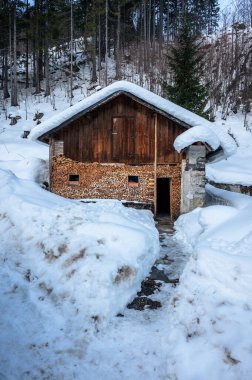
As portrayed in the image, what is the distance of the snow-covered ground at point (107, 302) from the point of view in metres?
3.92

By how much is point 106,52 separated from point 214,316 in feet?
108

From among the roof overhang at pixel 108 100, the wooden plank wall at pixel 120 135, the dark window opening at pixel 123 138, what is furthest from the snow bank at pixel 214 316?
the dark window opening at pixel 123 138

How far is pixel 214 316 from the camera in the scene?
417 cm

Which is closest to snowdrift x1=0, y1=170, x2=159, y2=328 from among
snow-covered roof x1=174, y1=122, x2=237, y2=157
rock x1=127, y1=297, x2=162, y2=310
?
rock x1=127, y1=297, x2=162, y2=310

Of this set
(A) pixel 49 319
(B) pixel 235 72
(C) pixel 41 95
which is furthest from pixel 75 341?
(B) pixel 235 72

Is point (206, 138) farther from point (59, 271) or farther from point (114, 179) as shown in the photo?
point (59, 271)

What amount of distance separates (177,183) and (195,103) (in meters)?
8.90

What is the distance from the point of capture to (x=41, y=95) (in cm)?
3075

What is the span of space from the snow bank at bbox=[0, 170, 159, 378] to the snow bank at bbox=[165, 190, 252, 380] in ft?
3.98

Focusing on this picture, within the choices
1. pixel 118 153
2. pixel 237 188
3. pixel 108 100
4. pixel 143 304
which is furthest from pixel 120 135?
pixel 237 188

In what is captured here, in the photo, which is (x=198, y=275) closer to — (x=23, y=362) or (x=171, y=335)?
(x=171, y=335)

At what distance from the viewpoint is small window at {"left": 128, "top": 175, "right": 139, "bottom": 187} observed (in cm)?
1296

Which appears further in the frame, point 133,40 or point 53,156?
point 133,40

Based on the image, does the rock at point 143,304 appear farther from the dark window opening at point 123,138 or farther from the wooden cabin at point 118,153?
the dark window opening at point 123,138
